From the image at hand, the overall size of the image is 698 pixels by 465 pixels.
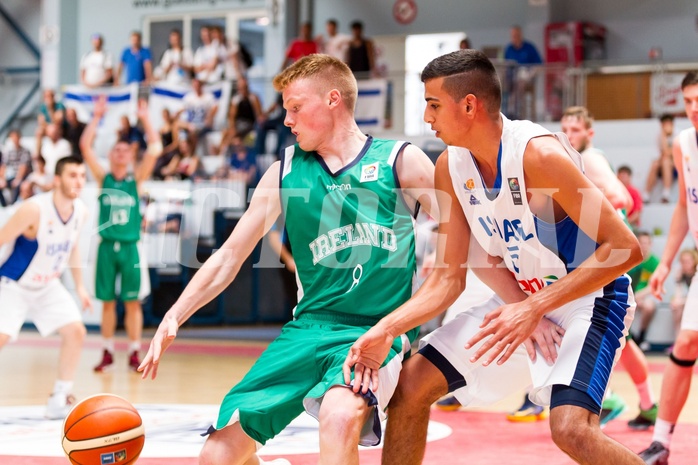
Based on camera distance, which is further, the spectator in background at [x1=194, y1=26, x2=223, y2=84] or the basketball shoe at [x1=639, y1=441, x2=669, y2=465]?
the spectator in background at [x1=194, y1=26, x2=223, y2=84]

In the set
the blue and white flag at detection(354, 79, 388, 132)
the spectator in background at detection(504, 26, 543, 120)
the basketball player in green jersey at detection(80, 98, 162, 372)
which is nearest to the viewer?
the basketball player in green jersey at detection(80, 98, 162, 372)

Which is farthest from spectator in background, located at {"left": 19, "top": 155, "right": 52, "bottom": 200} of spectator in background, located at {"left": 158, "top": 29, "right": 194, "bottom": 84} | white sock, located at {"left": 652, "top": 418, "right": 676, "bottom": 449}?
white sock, located at {"left": 652, "top": 418, "right": 676, "bottom": 449}

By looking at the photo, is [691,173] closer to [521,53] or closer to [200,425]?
[200,425]

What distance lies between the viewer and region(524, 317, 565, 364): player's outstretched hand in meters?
3.92

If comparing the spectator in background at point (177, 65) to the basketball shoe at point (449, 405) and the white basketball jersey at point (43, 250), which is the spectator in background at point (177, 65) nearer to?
the white basketball jersey at point (43, 250)

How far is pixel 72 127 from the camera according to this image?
676 inches

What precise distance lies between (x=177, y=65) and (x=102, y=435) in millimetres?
14390

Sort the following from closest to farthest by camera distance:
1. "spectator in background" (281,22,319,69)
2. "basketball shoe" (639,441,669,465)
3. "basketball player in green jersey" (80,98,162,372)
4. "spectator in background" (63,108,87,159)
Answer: "basketball shoe" (639,441,669,465) → "basketball player in green jersey" (80,98,162,372) → "spectator in background" (281,22,319,69) → "spectator in background" (63,108,87,159)

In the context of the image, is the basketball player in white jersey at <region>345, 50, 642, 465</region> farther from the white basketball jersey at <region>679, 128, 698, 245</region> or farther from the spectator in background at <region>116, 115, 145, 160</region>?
the spectator in background at <region>116, 115, 145, 160</region>

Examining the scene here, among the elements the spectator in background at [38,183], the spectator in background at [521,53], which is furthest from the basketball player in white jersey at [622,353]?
the spectator in background at [38,183]

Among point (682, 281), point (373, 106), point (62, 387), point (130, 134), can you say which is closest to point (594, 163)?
point (62, 387)

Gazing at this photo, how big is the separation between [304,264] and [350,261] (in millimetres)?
242

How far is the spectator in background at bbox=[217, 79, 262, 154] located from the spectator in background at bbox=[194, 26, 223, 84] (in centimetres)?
157

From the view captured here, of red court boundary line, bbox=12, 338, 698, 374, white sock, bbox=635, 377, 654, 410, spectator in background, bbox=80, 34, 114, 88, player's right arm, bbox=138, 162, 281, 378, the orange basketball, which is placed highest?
spectator in background, bbox=80, 34, 114, 88
